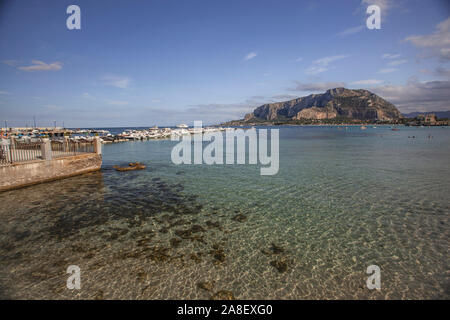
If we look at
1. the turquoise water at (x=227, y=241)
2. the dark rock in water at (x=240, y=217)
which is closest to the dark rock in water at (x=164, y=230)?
the turquoise water at (x=227, y=241)

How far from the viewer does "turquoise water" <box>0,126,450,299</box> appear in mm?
5230

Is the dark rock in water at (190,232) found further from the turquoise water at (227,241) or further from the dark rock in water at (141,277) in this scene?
the dark rock in water at (141,277)

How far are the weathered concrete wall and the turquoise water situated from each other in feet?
3.09

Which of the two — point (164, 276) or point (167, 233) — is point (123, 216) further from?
point (164, 276)

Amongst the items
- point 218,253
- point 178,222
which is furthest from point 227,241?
point 178,222

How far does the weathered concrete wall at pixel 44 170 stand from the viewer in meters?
12.6

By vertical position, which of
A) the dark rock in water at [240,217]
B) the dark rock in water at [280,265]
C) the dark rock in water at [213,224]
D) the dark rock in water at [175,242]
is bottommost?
the dark rock in water at [280,265]

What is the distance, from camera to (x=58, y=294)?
16.4 ft

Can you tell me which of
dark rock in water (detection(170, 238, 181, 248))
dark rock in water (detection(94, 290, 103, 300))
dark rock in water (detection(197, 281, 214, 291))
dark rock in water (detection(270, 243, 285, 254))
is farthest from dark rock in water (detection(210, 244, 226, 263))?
dark rock in water (detection(94, 290, 103, 300))

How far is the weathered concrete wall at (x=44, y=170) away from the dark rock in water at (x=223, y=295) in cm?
Answer: 1512

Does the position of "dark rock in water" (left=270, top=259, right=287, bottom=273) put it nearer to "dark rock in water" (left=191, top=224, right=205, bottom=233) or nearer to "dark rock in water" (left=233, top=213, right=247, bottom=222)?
"dark rock in water" (left=233, top=213, right=247, bottom=222)

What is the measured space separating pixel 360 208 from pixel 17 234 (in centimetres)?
1453

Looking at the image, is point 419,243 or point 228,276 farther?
point 419,243
